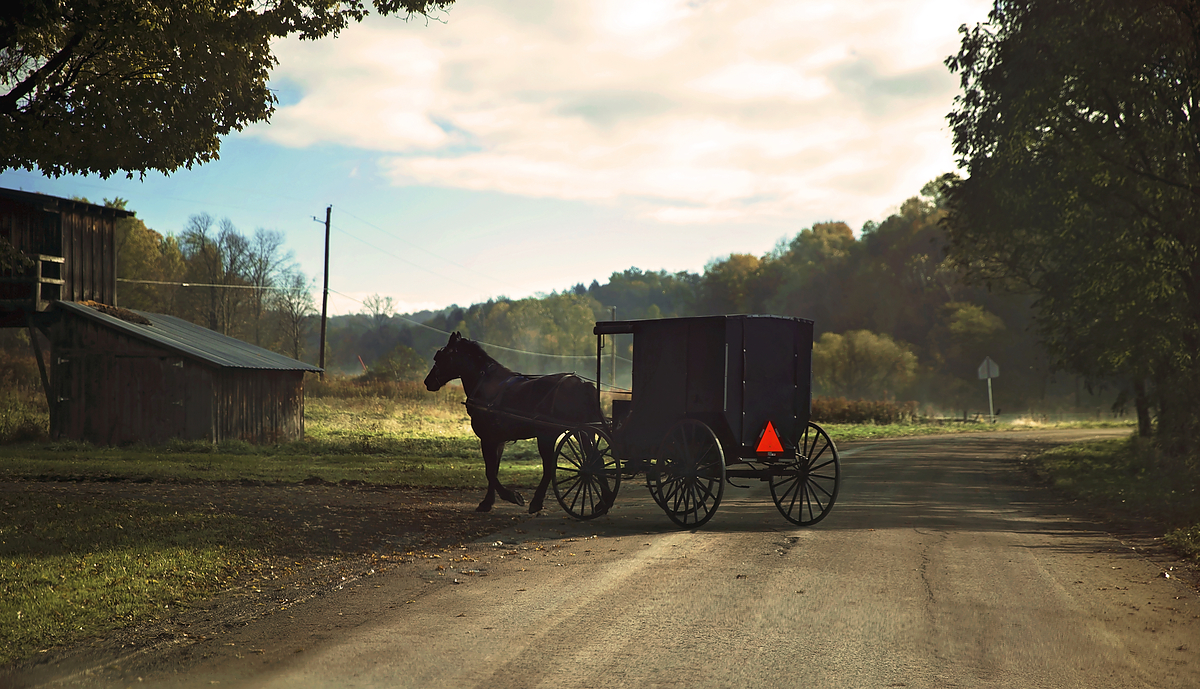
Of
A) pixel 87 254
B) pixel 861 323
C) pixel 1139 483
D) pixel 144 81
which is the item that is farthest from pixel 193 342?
pixel 861 323

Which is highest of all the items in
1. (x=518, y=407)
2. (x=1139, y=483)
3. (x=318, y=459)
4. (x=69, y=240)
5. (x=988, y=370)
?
(x=69, y=240)

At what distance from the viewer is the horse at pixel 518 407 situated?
1260 centimetres

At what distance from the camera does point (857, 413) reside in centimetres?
5550

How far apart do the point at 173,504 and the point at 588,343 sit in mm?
121267

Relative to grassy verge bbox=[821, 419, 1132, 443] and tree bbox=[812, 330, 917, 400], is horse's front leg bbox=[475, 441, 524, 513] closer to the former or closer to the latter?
grassy verge bbox=[821, 419, 1132, 443]

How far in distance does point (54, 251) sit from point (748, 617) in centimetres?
2839

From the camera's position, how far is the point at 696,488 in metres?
11.2

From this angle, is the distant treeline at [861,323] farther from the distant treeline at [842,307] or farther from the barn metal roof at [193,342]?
the barn metal roof at [193,342]

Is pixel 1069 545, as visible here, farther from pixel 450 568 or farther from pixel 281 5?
pixel 281 5

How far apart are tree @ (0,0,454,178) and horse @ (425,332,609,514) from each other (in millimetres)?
4993

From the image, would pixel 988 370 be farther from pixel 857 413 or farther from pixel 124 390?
pixel 124 390

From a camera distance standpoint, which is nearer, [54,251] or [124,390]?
[124,390]

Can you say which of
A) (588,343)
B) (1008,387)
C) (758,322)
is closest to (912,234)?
(1008,387)

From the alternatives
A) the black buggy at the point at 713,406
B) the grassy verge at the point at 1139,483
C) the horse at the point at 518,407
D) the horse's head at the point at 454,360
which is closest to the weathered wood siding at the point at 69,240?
the horse's head at the point at 454,360
